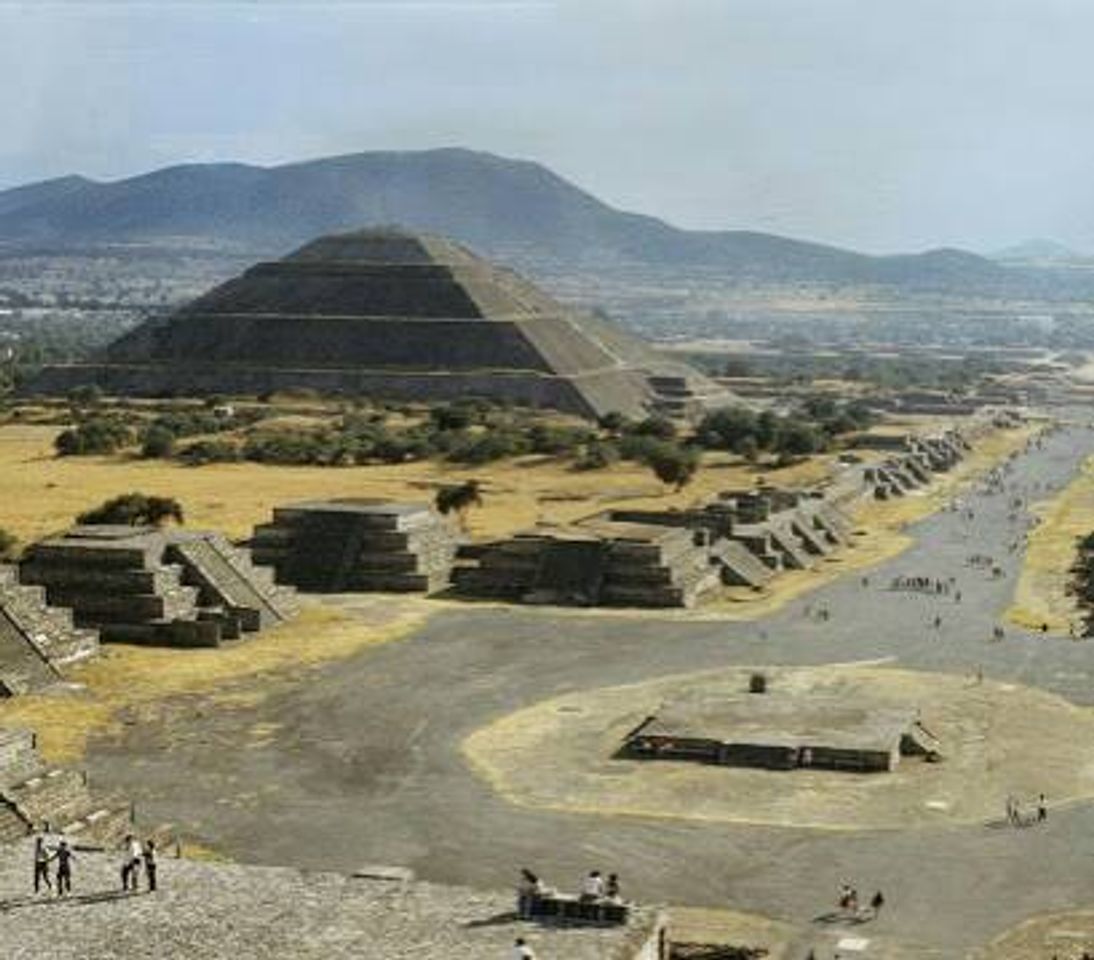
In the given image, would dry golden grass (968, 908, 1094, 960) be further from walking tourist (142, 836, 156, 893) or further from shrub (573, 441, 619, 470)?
shrub (573, 441, 619, 470)

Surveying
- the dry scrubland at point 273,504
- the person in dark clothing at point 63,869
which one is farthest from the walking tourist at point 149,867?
the dry scrubland at point 273,504

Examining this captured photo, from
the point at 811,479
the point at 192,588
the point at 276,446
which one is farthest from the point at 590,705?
the point at 276,446

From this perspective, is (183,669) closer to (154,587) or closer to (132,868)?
(154,587)

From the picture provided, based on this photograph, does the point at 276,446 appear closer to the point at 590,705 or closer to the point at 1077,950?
the point at 590,705

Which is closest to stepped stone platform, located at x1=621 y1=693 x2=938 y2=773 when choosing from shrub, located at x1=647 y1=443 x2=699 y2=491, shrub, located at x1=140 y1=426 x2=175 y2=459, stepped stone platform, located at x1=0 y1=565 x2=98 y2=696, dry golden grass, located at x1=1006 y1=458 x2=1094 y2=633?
stepped stone platform, located at x1=0 y1=565 x2=98 y2=696

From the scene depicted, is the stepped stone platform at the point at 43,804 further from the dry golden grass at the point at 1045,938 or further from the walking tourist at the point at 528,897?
the dry golden grass at the point at 1045,938
